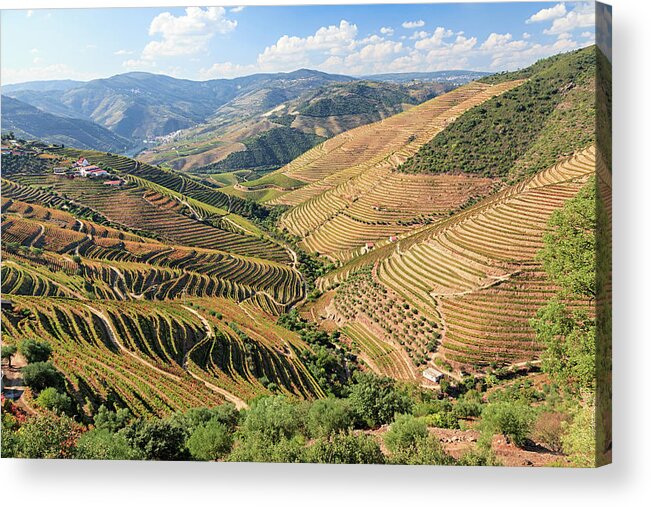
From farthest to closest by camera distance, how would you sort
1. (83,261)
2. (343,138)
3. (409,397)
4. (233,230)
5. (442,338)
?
(343,138) → (233,230) → (83,261) → (442,338) → (409,397)

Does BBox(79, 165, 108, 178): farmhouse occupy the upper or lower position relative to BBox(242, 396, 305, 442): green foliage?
upper

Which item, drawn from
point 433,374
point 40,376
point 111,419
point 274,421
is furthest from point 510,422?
point 40,376

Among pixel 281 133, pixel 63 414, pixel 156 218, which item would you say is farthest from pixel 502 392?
pixel 281 133

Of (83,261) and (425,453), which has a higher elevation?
(83,261)

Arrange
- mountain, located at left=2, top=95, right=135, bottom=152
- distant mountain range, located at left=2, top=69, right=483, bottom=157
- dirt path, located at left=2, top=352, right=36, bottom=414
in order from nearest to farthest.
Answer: dirt path, located at left=2, top=352, right=36, bottom=414 → mountain, located at left=2, top=95, right=135, bottom=152 → distant mountain range, located at left=2, top=69, right=483, bottom=157

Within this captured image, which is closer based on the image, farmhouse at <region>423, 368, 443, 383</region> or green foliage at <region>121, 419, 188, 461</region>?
green foliage at <region>121, 419, 188, 461</region>

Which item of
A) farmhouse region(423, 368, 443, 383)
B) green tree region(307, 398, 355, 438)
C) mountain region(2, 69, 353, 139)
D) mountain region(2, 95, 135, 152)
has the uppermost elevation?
mountain region(2, 69, 353, 139)

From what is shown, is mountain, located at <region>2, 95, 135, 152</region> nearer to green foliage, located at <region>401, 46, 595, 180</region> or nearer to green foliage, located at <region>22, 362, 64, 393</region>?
green foliage, located at <region>22, 362, 64, 393</region>

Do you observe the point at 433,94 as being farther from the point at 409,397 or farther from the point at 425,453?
the point at 425,453

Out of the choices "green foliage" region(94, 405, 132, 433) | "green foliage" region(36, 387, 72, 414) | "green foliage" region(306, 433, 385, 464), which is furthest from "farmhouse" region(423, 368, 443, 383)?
"green foliage" region(36, 387, 72, 414)
